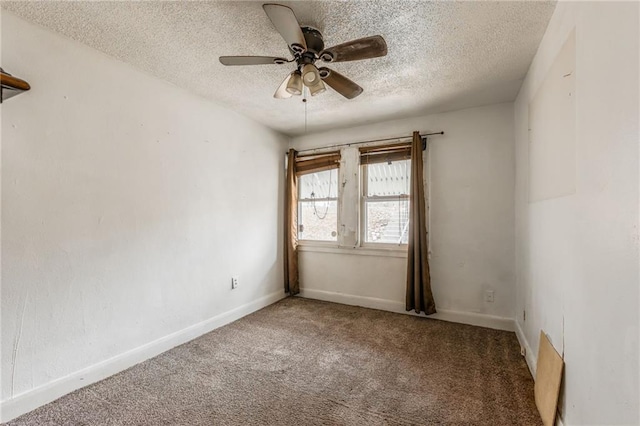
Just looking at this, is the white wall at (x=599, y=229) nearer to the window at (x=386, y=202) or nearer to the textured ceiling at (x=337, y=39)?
the textured ceiling at (x=337, y=39)

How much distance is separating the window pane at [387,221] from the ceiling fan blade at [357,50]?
2.16 m

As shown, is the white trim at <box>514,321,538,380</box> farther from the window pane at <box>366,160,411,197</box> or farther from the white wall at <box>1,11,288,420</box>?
the white wall at <box>1,11,288,420</box>

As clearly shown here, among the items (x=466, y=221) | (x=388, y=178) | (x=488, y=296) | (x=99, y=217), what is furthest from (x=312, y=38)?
(x=488, y=296)

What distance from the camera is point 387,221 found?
3.73 m

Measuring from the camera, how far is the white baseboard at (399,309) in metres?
3.07

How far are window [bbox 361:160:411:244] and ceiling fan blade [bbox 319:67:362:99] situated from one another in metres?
1.62

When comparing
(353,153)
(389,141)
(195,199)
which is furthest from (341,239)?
(195,199)

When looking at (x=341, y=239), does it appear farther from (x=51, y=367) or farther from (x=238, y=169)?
(x=51, y=367)

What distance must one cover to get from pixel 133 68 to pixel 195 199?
121cm

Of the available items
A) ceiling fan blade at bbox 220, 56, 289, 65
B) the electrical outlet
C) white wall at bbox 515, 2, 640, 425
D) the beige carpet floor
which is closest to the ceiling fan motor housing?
ceiling fan blade at bbox 220, 56, 289, 65

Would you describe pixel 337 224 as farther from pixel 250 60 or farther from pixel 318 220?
pixel 250 60

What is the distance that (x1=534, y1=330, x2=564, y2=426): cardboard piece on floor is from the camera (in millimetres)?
1557

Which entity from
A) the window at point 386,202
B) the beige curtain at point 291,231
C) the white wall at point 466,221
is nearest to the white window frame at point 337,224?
the beige curtain at point 291,231

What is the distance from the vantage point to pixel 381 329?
10.0ft
